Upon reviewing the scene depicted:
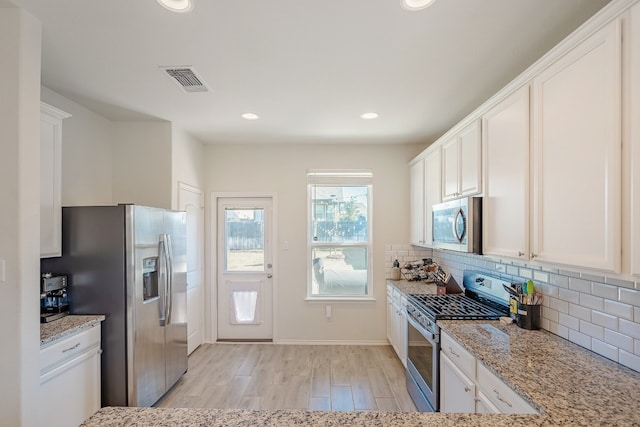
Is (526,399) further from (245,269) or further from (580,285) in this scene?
(245,269)

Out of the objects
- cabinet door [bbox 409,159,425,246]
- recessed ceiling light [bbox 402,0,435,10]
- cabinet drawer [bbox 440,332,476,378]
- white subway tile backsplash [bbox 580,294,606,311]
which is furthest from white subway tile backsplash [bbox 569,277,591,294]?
cabinet door [bbox 409,159,425,246]

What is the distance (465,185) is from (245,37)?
1896 millimetres

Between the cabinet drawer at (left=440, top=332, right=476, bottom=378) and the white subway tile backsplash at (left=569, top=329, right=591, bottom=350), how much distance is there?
1.90 ft

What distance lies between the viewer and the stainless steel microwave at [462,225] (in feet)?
7.73

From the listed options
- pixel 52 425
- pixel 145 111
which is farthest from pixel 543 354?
pixel 145 111

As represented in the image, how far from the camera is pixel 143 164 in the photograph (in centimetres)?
353

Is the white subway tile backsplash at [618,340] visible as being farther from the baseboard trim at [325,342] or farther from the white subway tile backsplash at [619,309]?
the baseboard trim at [325,342]

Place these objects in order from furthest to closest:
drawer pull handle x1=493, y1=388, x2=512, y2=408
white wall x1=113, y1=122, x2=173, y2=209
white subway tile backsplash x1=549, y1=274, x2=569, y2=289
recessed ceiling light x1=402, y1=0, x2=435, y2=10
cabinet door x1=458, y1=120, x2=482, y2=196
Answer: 1. white wall x1=113, y1=122, x2=173, y2=209
2. cabinet door x1=458, y1=120, x2=482, y2=196
3. white subway tile backsplash x1=549, y1=274, x2=569, y2=289
4. recessed ceiling light x1=402, y1=0, x2=435, y2=10
5. drawer pull handle x1=493, y1=388, x2=512, y2=408

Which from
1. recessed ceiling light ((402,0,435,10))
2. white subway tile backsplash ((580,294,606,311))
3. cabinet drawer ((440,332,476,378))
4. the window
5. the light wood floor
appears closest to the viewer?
recessed ceiling light ((402,0,435,10))

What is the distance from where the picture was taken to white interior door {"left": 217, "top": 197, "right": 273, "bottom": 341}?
4.50 m

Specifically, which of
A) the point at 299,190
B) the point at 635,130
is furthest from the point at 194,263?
the point at 635,130

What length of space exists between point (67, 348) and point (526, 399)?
8.40 feet

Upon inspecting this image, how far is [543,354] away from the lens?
171 centimetres

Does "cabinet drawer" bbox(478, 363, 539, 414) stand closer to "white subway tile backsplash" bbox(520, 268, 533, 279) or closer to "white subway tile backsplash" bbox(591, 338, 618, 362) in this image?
"white subway tile backsplash" bbox(591, 338, 618, 362)
